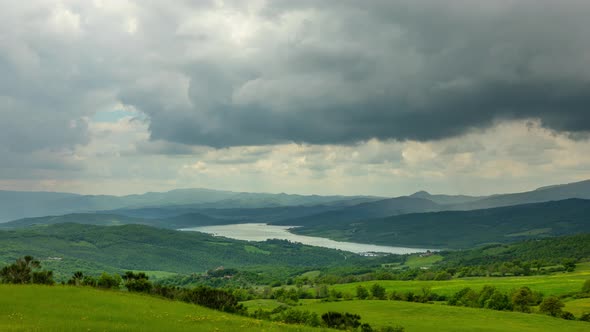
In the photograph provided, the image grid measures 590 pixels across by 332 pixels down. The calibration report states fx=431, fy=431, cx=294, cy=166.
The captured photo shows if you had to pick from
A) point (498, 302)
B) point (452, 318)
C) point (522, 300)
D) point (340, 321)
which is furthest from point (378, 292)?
point (340, 321)

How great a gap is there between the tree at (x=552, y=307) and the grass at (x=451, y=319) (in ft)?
24.0

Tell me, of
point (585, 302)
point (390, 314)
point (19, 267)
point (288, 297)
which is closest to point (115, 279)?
point (19, 267)

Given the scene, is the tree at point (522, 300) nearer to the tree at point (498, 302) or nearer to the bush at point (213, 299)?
the tree at point (498, 302)

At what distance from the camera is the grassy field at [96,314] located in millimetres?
37562

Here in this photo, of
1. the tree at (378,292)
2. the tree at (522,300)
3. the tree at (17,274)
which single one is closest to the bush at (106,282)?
the tree at (17,274)

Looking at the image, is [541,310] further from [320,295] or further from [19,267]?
[19,267]

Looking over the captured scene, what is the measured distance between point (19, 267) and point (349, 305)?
88109mm

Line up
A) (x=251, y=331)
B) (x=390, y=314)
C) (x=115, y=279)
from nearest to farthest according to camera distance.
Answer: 1. (x=251, y=331)
2. (x=115, y=279)
3. (x=390, y=314)

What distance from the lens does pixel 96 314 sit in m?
44.9

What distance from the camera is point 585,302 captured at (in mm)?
120875

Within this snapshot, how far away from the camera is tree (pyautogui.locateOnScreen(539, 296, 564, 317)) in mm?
107025

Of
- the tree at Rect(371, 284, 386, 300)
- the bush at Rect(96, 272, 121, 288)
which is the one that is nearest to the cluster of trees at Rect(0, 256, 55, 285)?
the bush at Rect(96, 272, 121, 288)

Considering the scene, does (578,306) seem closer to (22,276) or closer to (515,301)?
(515,301)

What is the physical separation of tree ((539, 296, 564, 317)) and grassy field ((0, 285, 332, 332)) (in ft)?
300
